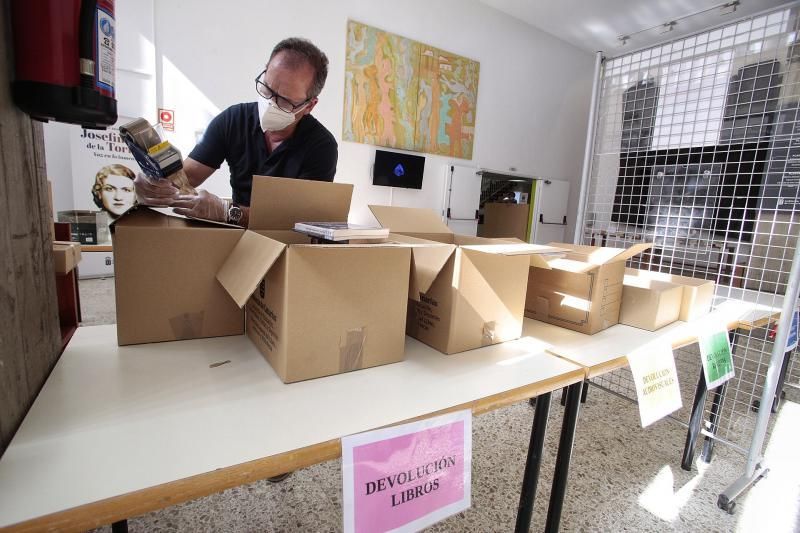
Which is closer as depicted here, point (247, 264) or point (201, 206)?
point (247, 264)

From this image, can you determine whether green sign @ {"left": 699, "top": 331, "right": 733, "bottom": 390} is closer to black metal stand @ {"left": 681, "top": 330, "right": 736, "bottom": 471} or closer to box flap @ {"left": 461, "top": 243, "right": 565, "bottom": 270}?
black metal stand @ {"left": 681, "top": 330, "right": 736, "bottom": 471}

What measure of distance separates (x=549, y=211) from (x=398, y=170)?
280 cm

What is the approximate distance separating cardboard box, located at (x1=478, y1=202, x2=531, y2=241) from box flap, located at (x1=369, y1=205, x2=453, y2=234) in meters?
4.74

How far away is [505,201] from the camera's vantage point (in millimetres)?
6031

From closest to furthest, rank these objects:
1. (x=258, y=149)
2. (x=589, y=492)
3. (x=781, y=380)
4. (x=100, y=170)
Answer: (x=589, y=492)
(x=258, y=149)
(x=781, y=380)
(x=100, y=170)

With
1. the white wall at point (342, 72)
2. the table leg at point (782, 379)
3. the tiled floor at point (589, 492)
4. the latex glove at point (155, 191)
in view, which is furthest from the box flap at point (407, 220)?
the white wall at point (342, 72)

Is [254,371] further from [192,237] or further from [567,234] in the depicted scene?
[567,234]

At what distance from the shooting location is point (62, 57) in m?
0.51

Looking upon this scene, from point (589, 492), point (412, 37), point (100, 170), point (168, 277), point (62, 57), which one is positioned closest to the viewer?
point (62, 57)

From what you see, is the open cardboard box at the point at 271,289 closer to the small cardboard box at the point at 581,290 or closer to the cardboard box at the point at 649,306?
the small cardboard box at the point at 581,290

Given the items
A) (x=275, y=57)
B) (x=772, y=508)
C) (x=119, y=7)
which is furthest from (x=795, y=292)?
(x=119, y=7)

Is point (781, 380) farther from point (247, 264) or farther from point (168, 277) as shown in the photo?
point (168, 277)

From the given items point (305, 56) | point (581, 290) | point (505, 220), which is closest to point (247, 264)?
point (581, 290)

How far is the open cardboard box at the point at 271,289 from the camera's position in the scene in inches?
26.2
